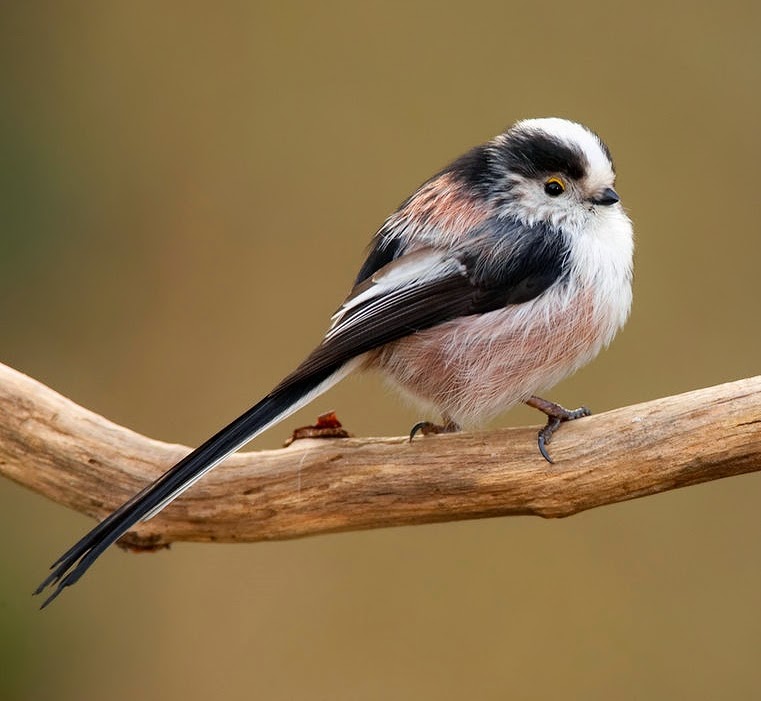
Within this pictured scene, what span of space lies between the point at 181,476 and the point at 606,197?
0.92 m

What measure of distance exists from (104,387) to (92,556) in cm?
172

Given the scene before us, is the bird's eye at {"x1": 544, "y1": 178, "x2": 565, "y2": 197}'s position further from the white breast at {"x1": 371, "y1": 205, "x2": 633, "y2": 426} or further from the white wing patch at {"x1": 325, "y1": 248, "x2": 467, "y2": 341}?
Result: the white wing patch at {"x1": 325, "y1": 248, "x2": 467, "y2": 341}

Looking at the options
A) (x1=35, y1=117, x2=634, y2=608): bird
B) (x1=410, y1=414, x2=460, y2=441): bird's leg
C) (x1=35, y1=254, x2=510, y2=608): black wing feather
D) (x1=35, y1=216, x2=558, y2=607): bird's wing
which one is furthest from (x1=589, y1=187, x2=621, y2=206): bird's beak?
(x1=410, y1=414, x2=460, y2=441): bird's leg

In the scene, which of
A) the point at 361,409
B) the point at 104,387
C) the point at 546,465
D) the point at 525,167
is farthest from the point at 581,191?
the point at 104,387

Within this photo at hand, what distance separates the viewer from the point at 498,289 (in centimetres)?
184

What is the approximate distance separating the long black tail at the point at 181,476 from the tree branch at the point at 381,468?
0.21 m

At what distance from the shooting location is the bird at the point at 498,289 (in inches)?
72.6

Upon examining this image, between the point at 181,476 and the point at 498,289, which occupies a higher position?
the point at 498,289

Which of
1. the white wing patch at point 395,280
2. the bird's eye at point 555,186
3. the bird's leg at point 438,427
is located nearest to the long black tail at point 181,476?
the white wing patch at point 395,280

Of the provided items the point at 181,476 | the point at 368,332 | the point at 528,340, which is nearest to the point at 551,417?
the point at 528,340

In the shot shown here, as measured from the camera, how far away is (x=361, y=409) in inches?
120

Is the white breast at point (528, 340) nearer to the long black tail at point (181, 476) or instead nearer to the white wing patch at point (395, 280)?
the white wing patch at point (395, 280)

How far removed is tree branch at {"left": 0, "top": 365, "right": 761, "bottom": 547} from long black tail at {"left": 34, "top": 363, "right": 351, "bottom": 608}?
0.21 metres

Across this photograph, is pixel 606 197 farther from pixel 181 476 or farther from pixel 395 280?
pixel 181 476
